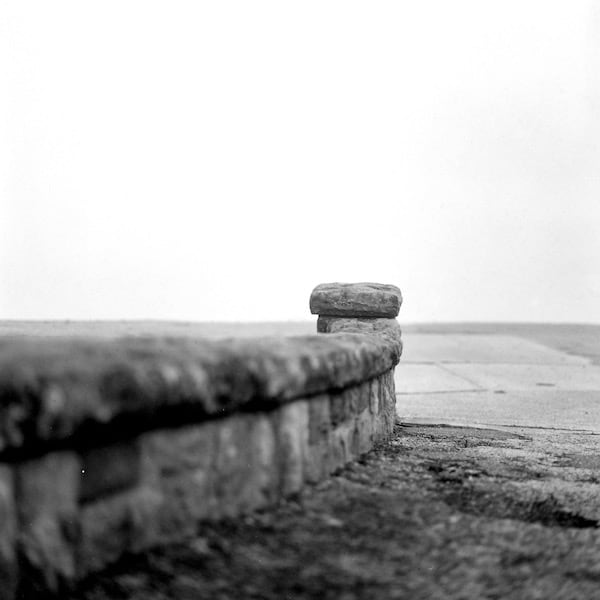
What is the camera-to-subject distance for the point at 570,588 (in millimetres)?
2135

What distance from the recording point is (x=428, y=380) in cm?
1241

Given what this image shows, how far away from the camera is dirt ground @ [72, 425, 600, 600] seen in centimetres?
203

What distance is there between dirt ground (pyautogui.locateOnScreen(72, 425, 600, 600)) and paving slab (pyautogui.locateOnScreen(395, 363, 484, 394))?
769 centimetres

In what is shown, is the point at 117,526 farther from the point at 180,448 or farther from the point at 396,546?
the point at 396,546

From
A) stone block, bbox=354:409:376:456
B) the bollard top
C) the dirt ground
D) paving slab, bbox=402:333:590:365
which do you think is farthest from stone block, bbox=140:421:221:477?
paving slab, bbox=402:333:590:365

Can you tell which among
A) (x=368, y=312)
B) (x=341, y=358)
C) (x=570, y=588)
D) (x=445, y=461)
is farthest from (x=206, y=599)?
(x=368, y=312)

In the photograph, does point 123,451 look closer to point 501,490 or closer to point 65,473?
point 65,473

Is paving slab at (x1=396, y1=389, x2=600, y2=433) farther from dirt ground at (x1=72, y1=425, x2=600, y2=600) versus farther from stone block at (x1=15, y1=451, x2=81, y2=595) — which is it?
stone block at (x1=15, y1=451, x2=81, y2=595)

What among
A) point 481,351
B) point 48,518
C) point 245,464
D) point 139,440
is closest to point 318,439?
point 245,464

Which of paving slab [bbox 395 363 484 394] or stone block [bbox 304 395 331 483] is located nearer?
stone block [bbox 304 395 331 483]

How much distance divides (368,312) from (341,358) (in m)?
2.68

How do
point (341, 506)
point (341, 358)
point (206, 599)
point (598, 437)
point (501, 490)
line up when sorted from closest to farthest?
point (206, 599), point (341, 506), point (341, 358), point (501, 490), point (598, 437)

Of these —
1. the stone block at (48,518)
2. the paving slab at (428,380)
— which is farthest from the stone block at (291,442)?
the paving slab at (428,380)

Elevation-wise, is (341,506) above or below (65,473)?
below
